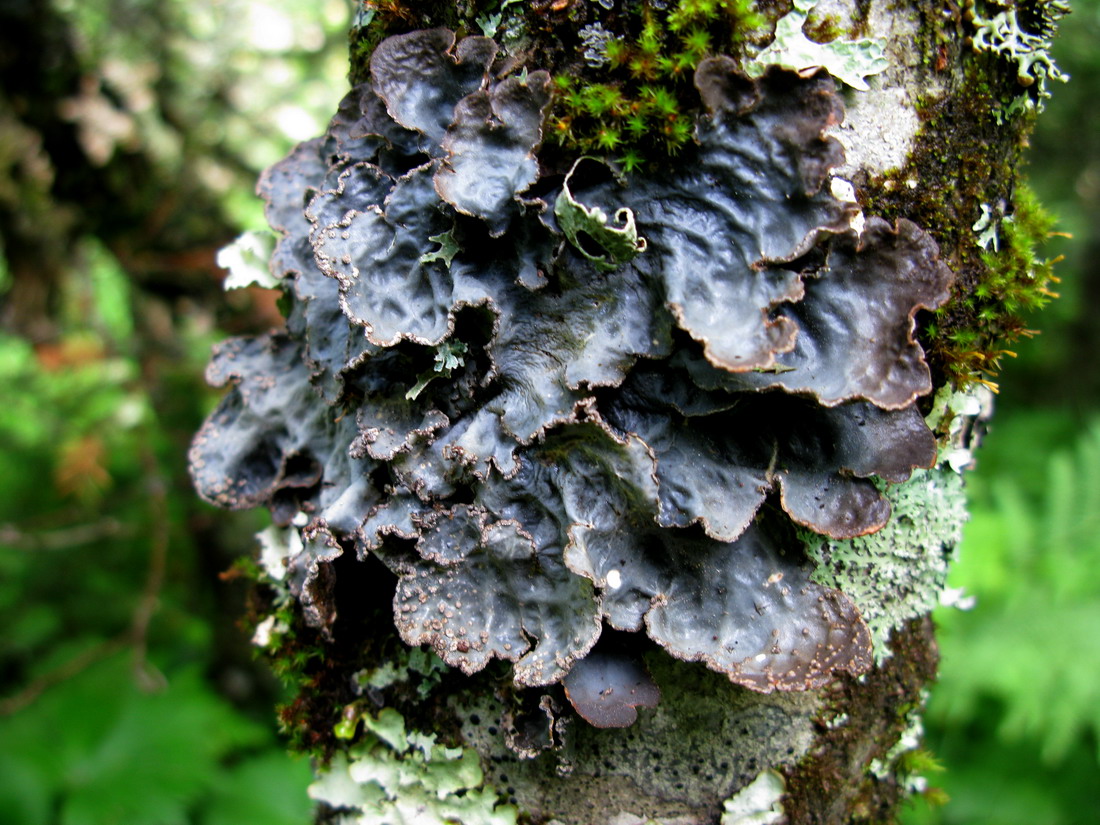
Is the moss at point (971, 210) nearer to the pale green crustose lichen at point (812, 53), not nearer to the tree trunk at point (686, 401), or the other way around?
the tree trunk at point (686, 401)

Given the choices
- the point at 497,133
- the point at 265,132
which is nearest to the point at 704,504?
the point at 497,133

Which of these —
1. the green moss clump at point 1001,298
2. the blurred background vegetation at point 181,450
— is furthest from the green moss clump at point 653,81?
the blurred background vegetation at point 181,450

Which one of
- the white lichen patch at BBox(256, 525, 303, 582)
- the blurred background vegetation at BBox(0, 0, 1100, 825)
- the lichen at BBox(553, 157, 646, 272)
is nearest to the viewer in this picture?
the lichen at BBox(553, 157, 646, 272)

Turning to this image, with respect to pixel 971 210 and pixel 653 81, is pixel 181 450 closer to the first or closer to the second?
pixel 653 81

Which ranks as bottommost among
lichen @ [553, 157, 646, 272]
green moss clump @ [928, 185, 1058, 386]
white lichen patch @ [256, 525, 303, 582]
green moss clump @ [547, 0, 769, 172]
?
white lichen patch @ [256, 525, 303, 582]

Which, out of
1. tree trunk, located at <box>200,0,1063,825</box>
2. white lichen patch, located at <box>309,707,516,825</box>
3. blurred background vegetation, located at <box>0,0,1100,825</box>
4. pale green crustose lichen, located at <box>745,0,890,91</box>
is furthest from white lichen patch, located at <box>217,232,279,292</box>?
blurred background vegetation, located at <box>0,0,1100,825</box>

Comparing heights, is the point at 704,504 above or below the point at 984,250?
below

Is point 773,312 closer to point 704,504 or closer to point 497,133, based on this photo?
point 704,504

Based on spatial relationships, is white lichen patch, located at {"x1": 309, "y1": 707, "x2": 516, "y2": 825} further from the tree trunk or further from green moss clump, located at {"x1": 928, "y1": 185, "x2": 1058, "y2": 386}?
green moss clump, located at {"x1": 928, "y1": 185, "x2": 1058, "y2": 386}
